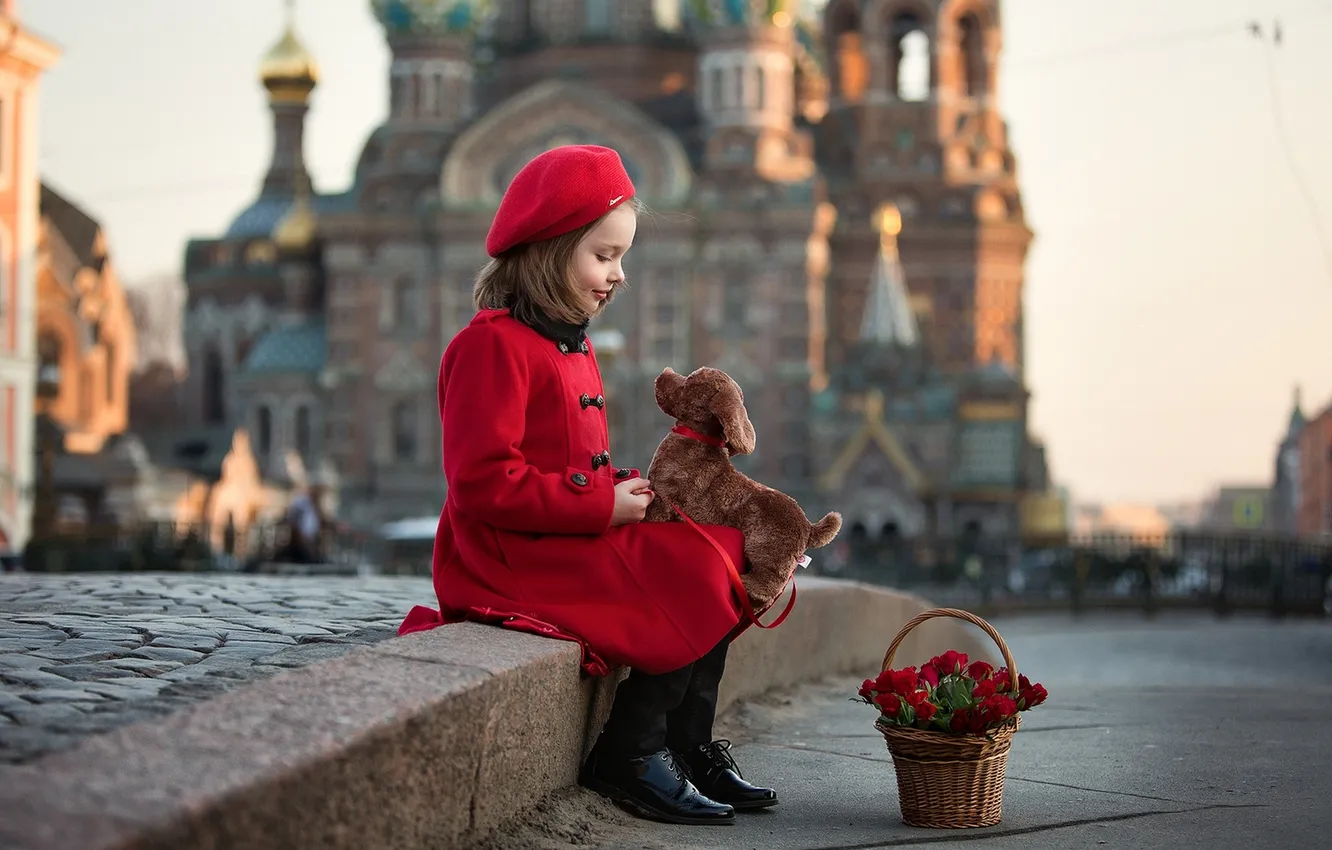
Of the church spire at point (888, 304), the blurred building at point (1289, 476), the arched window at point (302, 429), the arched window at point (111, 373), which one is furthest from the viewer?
the blurred building at point (1289, 476)

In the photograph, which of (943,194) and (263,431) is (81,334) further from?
(943,194)

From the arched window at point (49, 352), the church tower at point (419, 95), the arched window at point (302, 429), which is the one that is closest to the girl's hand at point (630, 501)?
the church tower at point (419, 95)

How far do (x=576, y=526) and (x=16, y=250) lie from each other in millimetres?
22128

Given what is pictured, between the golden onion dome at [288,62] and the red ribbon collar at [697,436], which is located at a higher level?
the golden onion dome at [288,62]

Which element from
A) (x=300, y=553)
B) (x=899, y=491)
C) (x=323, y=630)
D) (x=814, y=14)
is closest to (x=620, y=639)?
(x=323, y=630)

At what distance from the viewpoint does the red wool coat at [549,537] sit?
462 centimetres

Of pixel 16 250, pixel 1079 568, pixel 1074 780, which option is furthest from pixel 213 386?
pixel 1074 780

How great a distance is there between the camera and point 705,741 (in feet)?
16.1

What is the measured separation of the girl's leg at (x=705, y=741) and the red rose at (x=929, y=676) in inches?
18.3

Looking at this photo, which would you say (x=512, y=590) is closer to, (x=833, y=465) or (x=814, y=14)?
(x=833, y=465)

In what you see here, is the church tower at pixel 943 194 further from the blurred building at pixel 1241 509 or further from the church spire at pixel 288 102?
the blurred building at pixel 1241 509

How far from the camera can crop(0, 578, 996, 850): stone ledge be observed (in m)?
2.98

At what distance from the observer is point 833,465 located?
42.5 metres

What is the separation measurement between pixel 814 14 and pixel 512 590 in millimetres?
54624
